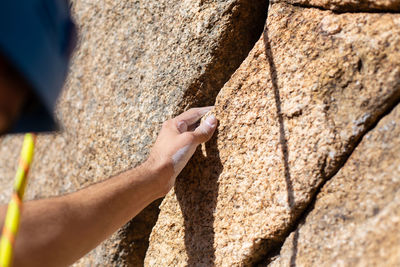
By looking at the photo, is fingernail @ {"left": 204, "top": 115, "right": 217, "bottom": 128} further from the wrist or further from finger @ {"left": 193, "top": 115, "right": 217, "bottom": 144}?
the wrist

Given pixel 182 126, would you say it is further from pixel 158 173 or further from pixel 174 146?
pixel 158 173

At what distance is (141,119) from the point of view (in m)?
2.33

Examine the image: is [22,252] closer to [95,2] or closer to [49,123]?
[49,123]

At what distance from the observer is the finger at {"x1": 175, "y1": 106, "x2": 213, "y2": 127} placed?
6.72 ft

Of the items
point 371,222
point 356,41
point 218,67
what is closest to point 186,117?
point 218,67

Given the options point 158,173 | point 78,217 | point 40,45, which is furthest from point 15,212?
point 158,173

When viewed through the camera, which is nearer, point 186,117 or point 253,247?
point 253,247

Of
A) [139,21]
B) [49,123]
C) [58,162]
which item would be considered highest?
[49,123]

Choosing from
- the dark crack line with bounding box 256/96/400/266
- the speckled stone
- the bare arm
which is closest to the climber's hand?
the bare arm

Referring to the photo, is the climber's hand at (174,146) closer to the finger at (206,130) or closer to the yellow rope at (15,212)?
the finger at (206,130)

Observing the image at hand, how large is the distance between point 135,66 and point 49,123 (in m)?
1.56

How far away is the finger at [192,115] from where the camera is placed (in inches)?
80.7

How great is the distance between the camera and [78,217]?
5.64 ft

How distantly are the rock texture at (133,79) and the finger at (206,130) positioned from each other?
9.6 inches
